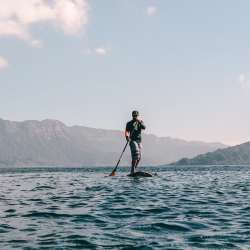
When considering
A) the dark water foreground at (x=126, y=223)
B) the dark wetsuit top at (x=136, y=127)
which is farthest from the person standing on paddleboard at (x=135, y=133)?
the dark water foreground at (x=126, y=223)

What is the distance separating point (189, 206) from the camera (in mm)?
11422

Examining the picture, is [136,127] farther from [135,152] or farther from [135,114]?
[135,152]

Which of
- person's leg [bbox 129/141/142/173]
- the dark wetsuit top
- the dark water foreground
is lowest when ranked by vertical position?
the dark water foreground

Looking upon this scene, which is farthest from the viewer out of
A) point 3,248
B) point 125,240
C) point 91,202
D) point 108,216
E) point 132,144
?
point 132,144

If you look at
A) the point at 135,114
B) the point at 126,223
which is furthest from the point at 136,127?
the point at 126,223

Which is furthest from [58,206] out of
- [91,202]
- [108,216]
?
[108,216]

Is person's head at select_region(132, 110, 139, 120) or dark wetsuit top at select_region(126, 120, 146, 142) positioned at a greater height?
person's head at select_region(132, 110, 139, 120)

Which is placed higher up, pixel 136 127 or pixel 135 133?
pixel 136 127

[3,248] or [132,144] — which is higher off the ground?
[132,144]

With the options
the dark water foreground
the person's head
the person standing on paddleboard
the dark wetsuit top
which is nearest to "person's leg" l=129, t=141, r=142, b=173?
the person standing on paddleboard

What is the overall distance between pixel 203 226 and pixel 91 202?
17.3 ft

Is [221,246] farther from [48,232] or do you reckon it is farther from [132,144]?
[132,144]

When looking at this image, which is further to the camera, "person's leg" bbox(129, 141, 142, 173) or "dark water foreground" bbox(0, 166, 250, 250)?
"person's leg" bbox(129, 141, 142, 173)

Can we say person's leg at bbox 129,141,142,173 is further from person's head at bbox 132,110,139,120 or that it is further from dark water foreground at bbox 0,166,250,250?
dark water foreground at bbox 0,166,250,250
